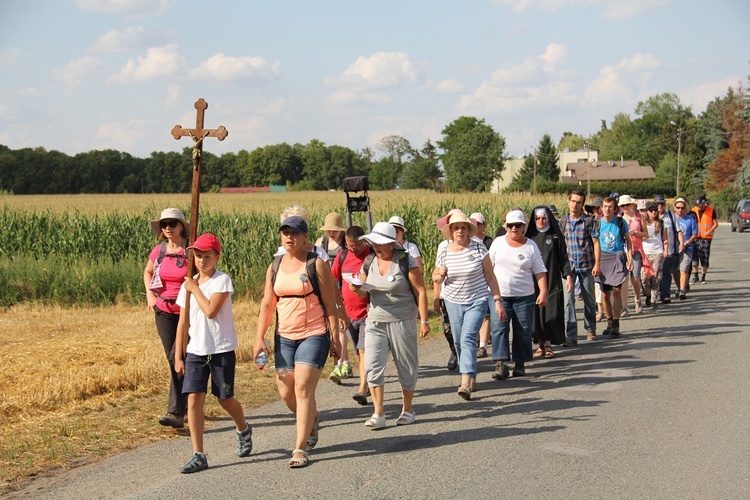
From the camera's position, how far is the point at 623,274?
41.8ft

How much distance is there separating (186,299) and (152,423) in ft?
6.44

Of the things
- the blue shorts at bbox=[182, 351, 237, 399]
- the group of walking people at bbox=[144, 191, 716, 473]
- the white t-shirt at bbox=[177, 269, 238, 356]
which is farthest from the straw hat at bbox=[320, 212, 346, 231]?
the blue shorts at bbox=[182, 351, 237, 399]

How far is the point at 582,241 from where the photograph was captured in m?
12.2

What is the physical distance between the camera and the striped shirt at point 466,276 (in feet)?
28.1

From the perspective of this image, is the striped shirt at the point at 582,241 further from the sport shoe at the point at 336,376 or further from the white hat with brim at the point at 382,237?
the white hat with brim at the point at 382,237

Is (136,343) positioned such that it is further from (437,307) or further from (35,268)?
(35,268)

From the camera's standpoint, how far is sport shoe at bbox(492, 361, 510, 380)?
945 centimetres

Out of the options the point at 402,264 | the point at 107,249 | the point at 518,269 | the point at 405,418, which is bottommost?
the point at 405,418

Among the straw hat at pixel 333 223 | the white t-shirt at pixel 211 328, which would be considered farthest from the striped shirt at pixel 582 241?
the white t-shirt at pixel 211 328

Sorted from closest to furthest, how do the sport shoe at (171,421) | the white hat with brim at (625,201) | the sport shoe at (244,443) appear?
1. the sport shoe at (244,443)
2. the sport shoe at (171,421)
3. the white hat with brim at (625,201)

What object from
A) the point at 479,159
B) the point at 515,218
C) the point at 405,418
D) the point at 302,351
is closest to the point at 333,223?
the point at 515,218

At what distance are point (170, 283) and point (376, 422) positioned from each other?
7.12ft

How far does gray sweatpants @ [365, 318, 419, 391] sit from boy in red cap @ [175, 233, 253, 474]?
1398mm

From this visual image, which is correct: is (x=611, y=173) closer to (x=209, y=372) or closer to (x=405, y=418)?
(x=405, y=418)
